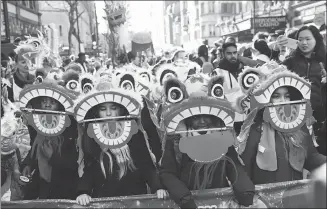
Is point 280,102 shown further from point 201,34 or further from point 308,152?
point 201,34

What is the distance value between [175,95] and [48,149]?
51.0 inches

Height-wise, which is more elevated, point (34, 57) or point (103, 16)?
point (103, 16)

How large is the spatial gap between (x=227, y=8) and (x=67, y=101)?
189 ft

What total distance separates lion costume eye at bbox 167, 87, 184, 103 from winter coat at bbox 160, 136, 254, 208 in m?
0.28

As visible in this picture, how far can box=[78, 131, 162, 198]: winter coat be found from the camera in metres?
3.07

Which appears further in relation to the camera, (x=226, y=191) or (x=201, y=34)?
(x=201, y=34)

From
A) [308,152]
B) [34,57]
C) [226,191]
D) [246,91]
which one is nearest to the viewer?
[226,191]

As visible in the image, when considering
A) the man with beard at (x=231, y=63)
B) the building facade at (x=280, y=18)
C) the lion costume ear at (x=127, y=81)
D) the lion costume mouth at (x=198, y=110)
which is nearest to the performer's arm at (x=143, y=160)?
the lion costume mouth at (x=198, y=110)

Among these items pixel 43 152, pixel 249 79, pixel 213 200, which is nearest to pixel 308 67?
pixel 249 79

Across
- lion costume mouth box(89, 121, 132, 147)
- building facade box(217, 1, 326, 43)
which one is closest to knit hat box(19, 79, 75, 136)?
lion costume mouth box(89, 121, 132, 147)

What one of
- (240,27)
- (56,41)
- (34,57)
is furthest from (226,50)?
(240,27)

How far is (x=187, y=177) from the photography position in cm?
285

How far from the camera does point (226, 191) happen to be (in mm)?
2828

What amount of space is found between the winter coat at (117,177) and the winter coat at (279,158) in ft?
2.40
